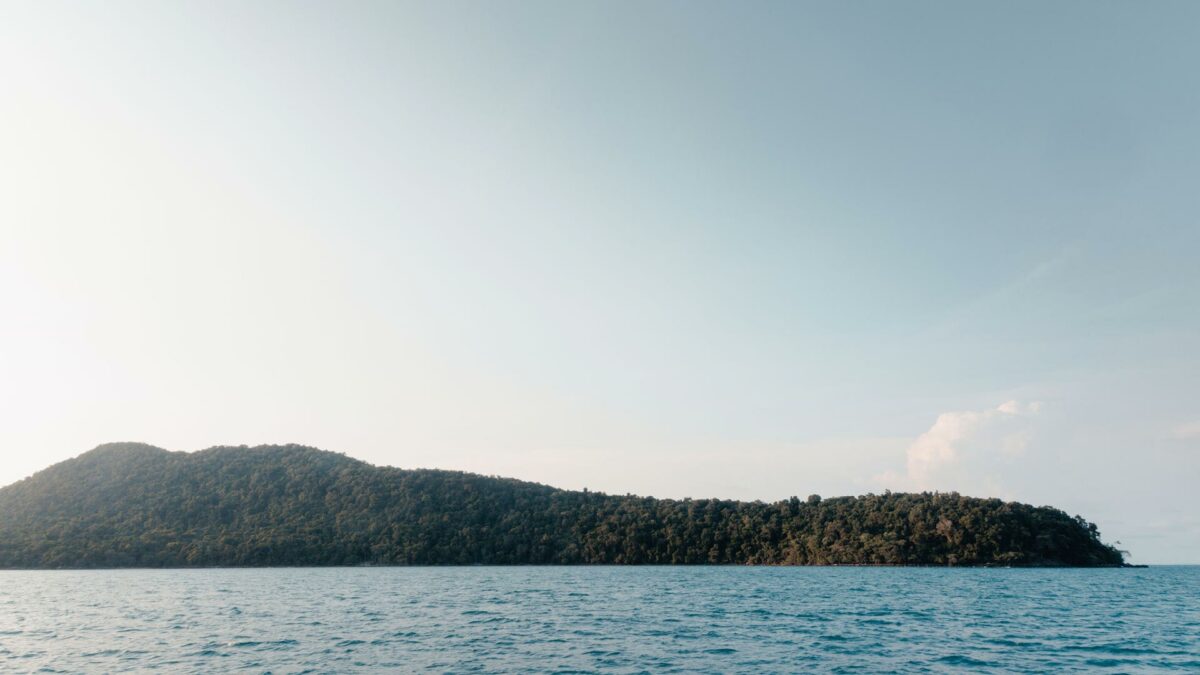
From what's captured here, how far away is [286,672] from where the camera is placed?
35.9m

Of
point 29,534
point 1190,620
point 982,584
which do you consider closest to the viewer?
point 1190,620

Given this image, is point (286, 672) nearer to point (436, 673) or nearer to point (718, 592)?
point (436, 673)

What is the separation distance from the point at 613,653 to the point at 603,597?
44.8 metres

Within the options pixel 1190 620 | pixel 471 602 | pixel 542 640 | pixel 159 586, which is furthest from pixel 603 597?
pixel 159 586

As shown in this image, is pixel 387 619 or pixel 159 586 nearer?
pixel 387 619

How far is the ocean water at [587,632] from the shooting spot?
39812mm

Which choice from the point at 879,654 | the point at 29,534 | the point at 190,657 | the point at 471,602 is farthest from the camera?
the point at 29,534

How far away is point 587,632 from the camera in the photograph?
172 feet

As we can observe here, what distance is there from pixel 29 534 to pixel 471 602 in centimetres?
17066

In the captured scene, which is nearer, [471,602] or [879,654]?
[879,654]

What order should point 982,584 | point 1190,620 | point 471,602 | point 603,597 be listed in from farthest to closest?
1. point 982,584
2. point 603,597
3. point 471,602
4. point 1190,620

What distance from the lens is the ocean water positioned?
39812 millimetres

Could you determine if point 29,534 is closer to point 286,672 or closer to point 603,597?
point 603,597

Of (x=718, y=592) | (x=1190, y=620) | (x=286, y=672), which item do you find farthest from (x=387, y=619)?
(x=1190, y=620)
